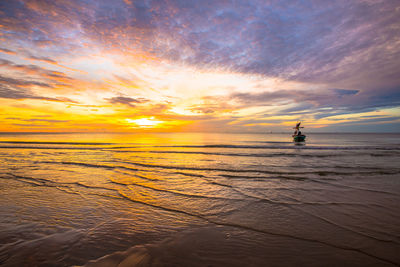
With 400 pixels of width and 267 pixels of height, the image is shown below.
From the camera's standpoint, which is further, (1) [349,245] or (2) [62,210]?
(2) [62,210]


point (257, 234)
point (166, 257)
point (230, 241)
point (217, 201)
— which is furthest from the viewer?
point (217, 201)

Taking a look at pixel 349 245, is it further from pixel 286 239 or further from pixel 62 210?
pixel 62 210

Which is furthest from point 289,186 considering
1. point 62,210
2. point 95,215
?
point 62,210

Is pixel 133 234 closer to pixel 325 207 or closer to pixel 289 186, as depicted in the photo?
pixel 325 207

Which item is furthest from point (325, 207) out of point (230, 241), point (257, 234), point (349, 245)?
point (230, 241)

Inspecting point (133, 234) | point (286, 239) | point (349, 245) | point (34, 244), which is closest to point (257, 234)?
point (286, 239)

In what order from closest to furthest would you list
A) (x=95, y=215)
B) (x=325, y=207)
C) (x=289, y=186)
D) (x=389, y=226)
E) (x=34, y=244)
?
(x=34, y=244) < (x=389, y=226) < (x=95, y=215) < (x=325, y=207) < (x=289, y=186)

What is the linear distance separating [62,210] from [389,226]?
927 centimetres

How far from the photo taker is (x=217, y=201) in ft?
20.9

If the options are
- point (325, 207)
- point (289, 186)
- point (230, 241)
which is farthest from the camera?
point (289, 186)

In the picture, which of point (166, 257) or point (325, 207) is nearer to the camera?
point (166, 257)

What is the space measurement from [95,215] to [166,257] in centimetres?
303

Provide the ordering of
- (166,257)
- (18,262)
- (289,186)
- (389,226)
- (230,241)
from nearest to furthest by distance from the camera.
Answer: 1. (18,262)
2. (166,257)
3. (230,241)
4. (389,226)
5. (289,186)

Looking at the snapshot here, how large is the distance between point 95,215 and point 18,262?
206 centimetres
